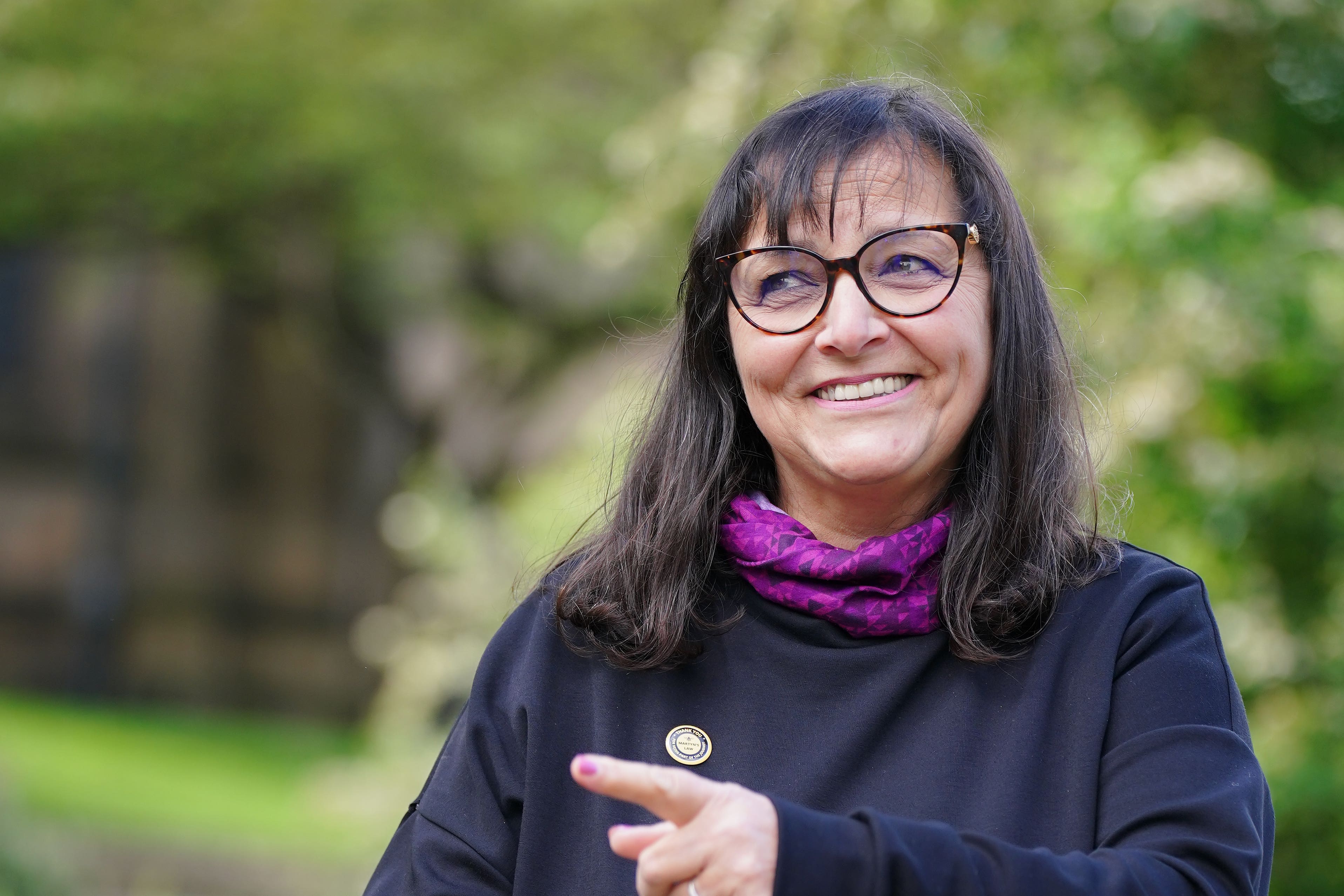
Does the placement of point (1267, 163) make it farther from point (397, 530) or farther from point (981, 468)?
point (397, 530)

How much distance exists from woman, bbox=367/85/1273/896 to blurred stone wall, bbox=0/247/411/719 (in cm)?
1063

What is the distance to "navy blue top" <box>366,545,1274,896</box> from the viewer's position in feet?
4.69

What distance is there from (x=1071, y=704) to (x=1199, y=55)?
10.5 feet

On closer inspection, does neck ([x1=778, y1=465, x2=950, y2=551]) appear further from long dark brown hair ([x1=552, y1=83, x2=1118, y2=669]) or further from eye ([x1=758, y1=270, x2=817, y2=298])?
eye ([x1=758, y1=270, x2=817, y2=298])

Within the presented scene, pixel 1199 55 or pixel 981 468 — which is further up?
pixel 1199 55

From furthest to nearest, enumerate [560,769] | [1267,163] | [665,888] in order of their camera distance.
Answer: [1267,163] → [560,769] → [665,888]

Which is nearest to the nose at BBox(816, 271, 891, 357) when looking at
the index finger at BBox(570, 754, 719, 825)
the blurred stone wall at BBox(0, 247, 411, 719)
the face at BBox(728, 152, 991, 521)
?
the face at BBox(728, 152, 991, 521)

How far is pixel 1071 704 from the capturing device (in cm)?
160

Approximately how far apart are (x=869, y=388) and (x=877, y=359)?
38 mm

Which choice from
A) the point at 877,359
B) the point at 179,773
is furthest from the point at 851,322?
the point at 179,773

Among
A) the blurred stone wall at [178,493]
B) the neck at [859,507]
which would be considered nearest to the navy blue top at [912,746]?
the neck at [859,507]

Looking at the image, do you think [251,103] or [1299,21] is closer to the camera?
[1299,21]

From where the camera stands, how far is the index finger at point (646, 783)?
49.2 inches

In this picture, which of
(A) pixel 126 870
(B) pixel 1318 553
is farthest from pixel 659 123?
(A) pixel 126 870
